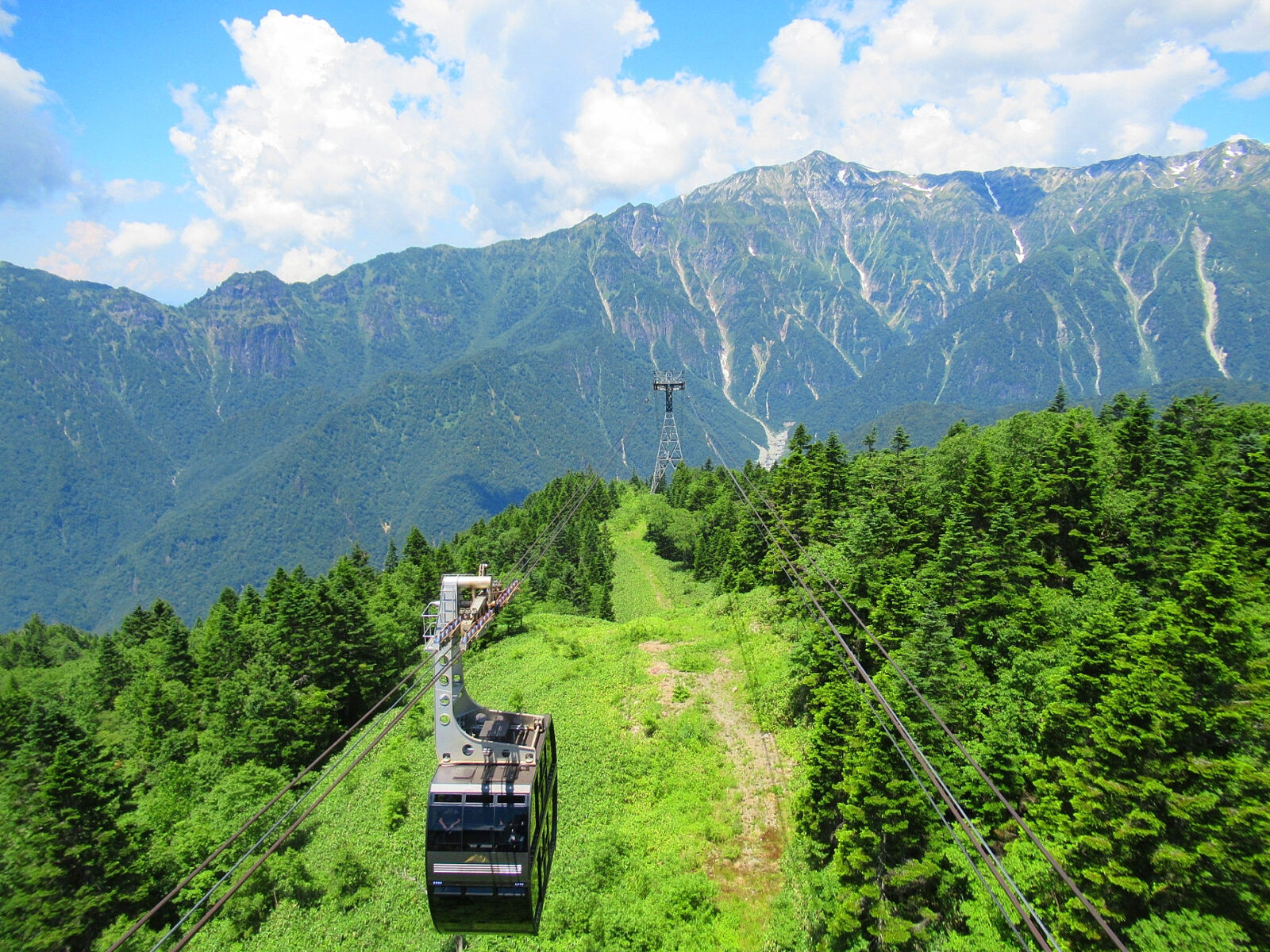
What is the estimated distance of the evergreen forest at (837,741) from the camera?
1916 cm

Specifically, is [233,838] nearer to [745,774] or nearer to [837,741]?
[837,741]

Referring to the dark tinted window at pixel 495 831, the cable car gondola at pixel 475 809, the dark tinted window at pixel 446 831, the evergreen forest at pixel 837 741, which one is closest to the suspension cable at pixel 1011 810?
the evergreen forest at pixel 837 741

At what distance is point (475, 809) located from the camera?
15156 mm

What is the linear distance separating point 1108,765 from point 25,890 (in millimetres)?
44766

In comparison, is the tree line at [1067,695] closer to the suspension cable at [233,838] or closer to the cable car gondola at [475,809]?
the cable car gondola at [475,809]

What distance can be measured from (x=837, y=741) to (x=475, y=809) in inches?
623

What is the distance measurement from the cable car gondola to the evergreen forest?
12.4m

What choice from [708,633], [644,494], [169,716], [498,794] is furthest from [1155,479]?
[644,494]

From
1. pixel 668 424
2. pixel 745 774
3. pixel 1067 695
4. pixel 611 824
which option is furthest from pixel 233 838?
pixel 668 424

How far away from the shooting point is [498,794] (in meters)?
15.2

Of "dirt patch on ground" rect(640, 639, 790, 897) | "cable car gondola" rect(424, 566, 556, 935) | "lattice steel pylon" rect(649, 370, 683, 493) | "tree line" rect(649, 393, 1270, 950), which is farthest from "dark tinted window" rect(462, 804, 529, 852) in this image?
"lattice steel pylon" rect(649, 370, 683, 493)

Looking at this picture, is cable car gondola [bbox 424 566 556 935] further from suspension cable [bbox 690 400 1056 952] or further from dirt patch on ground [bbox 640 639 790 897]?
dirt patch on ground [bbox 640 639 790 897]

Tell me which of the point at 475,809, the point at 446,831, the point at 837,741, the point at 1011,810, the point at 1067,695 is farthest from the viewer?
the point at 837,741

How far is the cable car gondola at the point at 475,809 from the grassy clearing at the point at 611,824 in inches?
491
